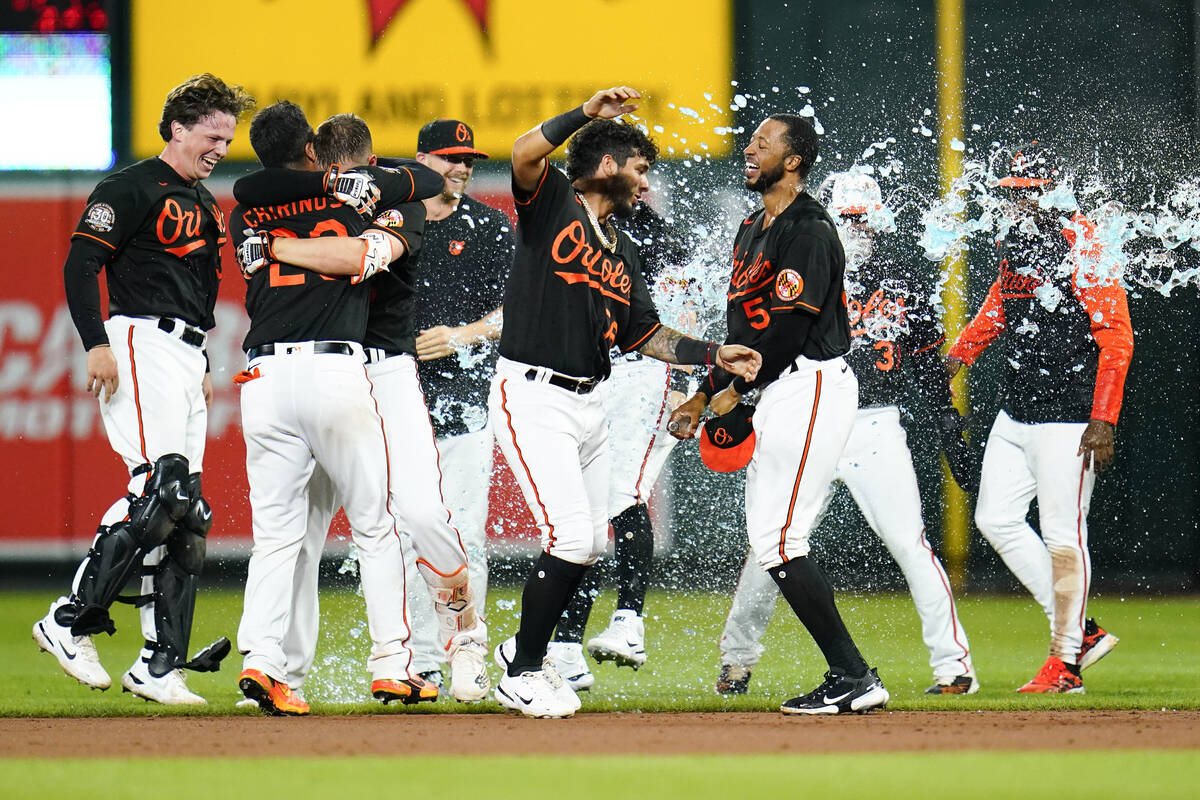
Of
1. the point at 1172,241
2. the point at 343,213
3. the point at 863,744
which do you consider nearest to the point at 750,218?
the point at 343,213

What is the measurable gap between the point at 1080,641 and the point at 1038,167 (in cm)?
176

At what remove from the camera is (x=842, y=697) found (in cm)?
506

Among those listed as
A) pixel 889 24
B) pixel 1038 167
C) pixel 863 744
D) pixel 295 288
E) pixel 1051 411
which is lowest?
pixel 863 744

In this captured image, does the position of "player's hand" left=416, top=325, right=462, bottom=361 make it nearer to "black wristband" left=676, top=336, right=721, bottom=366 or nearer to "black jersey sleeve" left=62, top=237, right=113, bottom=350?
"black wristband" left=676, top=336, right=721, bottom=366

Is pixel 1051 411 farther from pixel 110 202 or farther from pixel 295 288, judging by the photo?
pixel 110 202

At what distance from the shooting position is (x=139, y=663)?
534 centimetres

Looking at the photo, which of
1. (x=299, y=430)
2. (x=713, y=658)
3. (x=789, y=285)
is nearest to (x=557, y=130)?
(x=789, y=285)

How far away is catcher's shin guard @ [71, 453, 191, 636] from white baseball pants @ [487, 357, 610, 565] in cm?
104

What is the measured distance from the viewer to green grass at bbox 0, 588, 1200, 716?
545 centimetres

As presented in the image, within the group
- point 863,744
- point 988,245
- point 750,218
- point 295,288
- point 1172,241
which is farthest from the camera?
point 988,245

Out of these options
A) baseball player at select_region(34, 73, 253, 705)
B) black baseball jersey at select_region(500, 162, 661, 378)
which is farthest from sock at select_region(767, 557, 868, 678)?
baseball player at select_region(34, 73, 253, 705)

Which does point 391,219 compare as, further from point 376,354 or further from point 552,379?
point 552,379

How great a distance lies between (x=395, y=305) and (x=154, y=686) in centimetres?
142

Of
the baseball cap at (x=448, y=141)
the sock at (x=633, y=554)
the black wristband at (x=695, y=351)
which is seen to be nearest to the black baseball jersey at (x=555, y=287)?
the black wristband at (x=695, y=351)
